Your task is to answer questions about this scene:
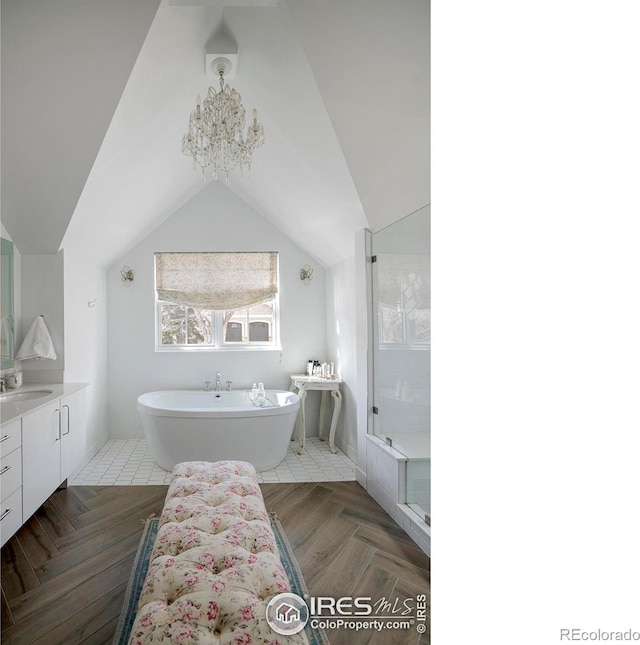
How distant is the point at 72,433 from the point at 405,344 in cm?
267

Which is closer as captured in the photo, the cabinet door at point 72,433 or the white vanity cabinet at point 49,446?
the white vanity cabinet at point 49,446

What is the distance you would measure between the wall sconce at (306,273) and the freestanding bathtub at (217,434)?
1.73 metres

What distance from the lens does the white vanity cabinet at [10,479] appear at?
2328 millimetres

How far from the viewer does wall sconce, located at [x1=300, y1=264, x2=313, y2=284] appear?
5.09 metres

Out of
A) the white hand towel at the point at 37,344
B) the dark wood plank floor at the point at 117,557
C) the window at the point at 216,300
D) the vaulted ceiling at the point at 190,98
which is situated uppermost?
the vaulted ceiling at the point at 190,98

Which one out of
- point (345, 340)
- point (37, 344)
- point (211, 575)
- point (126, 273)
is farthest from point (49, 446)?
point (345, 340)

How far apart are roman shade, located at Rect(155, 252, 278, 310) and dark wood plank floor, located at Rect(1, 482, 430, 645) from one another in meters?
2.28

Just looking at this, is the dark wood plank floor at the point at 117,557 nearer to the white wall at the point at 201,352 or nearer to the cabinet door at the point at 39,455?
the cabinet door at the point at 39,455

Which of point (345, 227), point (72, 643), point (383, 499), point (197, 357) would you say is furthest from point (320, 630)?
point (197, 357)

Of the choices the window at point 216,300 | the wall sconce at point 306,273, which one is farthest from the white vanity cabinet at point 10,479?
the wall sconce at point 306,273

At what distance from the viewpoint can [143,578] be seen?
217cm

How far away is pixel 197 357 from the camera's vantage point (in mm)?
4992
